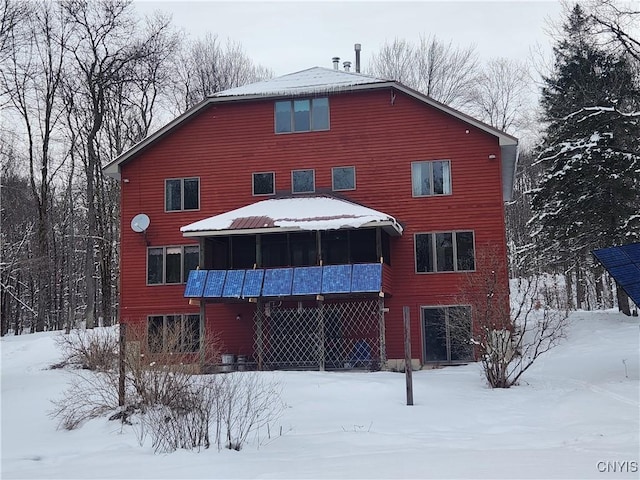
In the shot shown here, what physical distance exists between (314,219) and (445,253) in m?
4.81

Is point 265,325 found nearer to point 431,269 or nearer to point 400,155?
point 431,269

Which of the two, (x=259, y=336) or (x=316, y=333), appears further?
(x=316, y=333)

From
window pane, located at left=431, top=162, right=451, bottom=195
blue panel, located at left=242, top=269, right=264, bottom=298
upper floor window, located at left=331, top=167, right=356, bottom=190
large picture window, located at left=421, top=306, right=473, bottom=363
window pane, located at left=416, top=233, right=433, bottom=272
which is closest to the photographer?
blue panel, located at left=242, top=269, right=264, bottom=298

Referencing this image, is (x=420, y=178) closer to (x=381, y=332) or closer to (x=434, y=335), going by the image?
(x=434, y=335)

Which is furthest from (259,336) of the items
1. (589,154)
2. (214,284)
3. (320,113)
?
(589,154)

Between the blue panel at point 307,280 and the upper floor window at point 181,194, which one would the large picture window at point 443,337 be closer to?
the blue panel at point 307,280

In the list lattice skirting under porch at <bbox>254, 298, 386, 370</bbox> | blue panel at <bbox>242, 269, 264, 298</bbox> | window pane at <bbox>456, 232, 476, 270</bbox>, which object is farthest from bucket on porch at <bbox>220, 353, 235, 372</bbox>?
window pane at <bbox>456, 232, 476, 270</bbox>

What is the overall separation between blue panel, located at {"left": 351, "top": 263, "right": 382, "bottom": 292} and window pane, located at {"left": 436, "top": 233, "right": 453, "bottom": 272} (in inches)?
124

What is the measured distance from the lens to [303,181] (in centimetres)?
2409

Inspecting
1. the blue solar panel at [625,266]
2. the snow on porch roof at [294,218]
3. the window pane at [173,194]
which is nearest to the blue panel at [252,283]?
the snow on porch roof at [294,218]

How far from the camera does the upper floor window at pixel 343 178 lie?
23656mm

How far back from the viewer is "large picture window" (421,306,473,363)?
21.9m

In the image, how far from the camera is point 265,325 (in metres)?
22.7

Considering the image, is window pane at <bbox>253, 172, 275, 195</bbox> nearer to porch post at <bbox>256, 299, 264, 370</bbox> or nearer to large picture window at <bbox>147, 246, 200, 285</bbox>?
large picture window at <bbox>147, 246, 200, 285</bbox>
